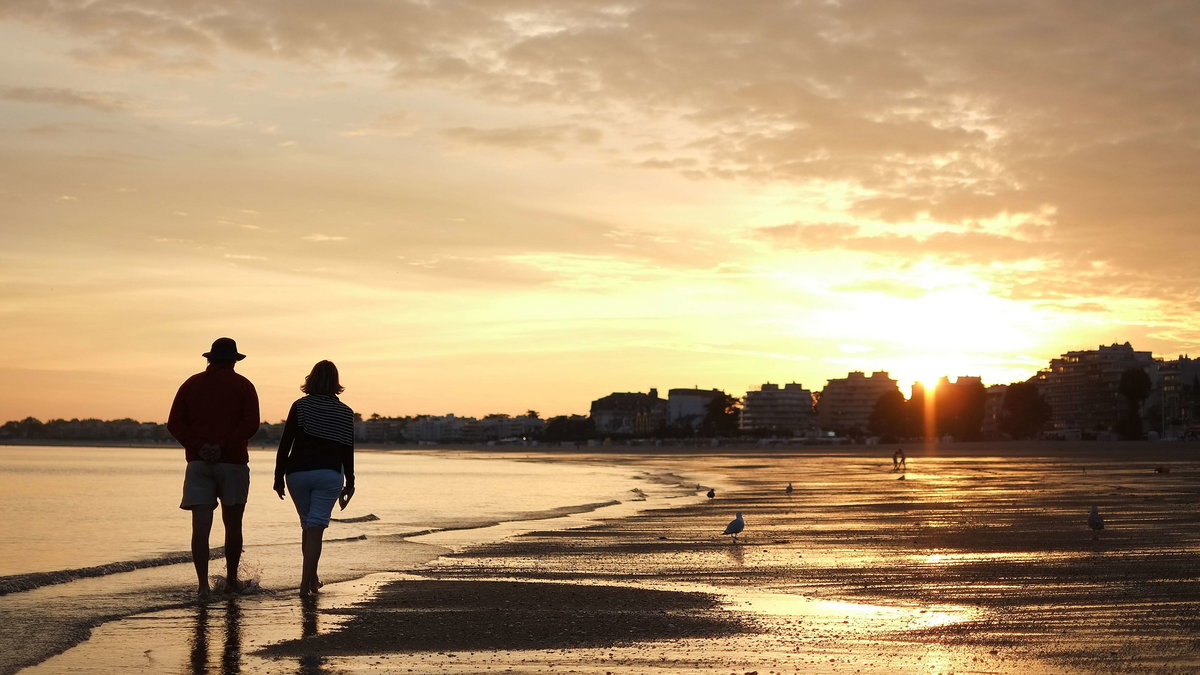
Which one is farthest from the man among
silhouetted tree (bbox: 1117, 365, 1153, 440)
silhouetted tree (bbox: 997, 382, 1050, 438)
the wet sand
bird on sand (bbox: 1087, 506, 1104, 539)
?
silhouetted tree (bbox: 1117, 365, 1153, 440)

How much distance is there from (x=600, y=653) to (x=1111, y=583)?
5212 millimetres

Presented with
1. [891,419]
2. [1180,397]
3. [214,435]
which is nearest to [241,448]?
[214,435]

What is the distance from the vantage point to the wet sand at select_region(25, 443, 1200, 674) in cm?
726

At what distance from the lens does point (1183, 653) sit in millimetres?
7031

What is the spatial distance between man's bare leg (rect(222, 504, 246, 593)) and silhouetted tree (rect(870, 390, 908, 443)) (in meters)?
150

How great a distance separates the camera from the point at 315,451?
1044 centimetres

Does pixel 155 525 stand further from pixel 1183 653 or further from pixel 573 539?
pixel 1183 653

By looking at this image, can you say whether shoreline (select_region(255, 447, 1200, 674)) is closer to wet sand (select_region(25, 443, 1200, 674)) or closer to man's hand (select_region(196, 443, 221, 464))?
wet sand (select_region(25, 443, 1200, 674))

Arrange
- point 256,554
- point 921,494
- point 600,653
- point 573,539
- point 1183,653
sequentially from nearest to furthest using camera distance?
point 1183,653, point 600,653, point 256,554, point 573,539, point 921,494

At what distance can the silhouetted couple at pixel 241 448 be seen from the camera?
1043cm

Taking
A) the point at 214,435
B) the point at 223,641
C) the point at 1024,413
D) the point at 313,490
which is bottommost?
the point at 223,641

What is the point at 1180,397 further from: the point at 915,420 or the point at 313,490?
the point at 313,490

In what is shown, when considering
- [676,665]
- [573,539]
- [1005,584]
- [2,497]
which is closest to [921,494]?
[573,539]

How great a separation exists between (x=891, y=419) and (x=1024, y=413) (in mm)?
17696
